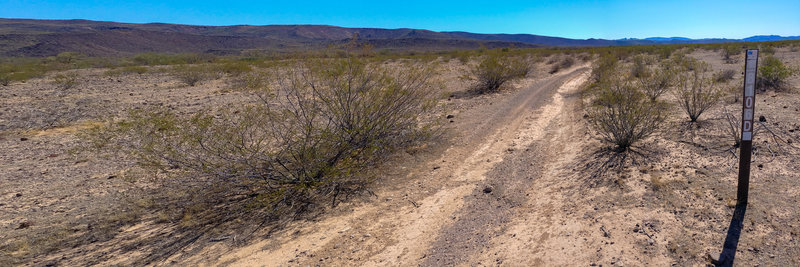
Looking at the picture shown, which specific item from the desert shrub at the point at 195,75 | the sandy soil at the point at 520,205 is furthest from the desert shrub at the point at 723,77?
the desert shrub at the point at 195,75

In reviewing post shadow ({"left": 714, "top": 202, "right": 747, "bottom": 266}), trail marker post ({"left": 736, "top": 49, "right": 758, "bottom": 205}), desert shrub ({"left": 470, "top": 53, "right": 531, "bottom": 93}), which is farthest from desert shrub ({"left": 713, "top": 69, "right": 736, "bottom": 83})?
post shadow ({"left": 714, "top": 202, "right": 747, "bottom": 266})

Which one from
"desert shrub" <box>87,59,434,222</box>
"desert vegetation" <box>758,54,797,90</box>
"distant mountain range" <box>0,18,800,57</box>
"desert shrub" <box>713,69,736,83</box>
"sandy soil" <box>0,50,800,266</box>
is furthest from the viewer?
"distant mountain range" <box>0,18,800,57</box>

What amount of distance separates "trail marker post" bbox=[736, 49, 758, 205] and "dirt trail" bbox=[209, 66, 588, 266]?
2.39 m

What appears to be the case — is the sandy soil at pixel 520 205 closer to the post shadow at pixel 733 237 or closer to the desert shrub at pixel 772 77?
the post shadow at pixel 733 237

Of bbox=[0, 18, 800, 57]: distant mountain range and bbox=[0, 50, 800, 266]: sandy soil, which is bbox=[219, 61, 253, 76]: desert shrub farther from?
bbox=[0, 18, 800, 57]: distant mountain range

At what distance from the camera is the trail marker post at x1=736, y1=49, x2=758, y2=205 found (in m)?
3.54

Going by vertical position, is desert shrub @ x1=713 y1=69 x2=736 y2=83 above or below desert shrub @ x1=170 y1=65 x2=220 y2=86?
below

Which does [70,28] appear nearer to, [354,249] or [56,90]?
[56,90]

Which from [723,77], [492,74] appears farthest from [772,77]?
[492,74]

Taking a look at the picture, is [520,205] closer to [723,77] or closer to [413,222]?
[413,222]

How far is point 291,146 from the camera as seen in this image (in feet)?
19.3

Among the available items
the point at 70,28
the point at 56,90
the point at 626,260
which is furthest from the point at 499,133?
the point at 70,28

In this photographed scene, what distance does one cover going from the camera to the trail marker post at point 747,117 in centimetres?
354

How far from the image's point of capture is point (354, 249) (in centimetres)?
433
